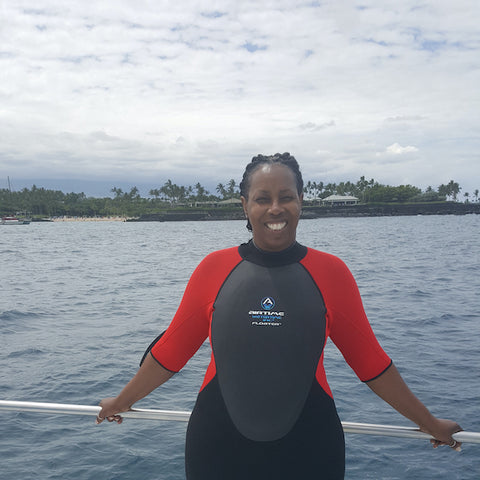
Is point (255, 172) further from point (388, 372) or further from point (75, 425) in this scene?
point (75, 425)

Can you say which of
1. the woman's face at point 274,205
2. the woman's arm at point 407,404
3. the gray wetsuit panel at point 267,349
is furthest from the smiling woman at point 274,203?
the woman's arm at point 407,404

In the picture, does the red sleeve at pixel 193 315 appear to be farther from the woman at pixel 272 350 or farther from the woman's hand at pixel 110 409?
the woman's hand at pixel 110 409

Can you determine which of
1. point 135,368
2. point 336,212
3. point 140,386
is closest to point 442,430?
point 140,386

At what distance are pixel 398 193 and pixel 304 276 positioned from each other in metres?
162

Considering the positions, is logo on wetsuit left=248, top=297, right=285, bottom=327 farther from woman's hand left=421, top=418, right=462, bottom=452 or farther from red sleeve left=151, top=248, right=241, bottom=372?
woman's hand left=421, top=418, right=462, bottom=452

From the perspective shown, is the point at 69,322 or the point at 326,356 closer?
the point at 326,356

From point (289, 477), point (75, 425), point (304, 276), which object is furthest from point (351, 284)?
point (75, 425)

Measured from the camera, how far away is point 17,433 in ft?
25.6

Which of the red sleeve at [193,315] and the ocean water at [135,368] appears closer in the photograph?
the red sleeve at [193,315]

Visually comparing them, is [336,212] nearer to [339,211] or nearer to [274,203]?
[339,211]

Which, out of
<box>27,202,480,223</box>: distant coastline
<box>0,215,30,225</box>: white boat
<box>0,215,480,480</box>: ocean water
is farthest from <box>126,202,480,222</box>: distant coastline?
<box>0,215,480,480</box>: ocean water

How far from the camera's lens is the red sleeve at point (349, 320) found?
2.15 m

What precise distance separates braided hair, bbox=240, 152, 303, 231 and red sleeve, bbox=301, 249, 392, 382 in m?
0.43

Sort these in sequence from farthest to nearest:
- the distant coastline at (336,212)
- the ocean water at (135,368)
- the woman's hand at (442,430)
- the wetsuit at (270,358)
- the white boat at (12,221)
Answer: the distant coastline at (336,212), the white boat at (12,221), the ocean water at (135,368), the woman's hand at (442,430), the wetsuit at (270,358)
